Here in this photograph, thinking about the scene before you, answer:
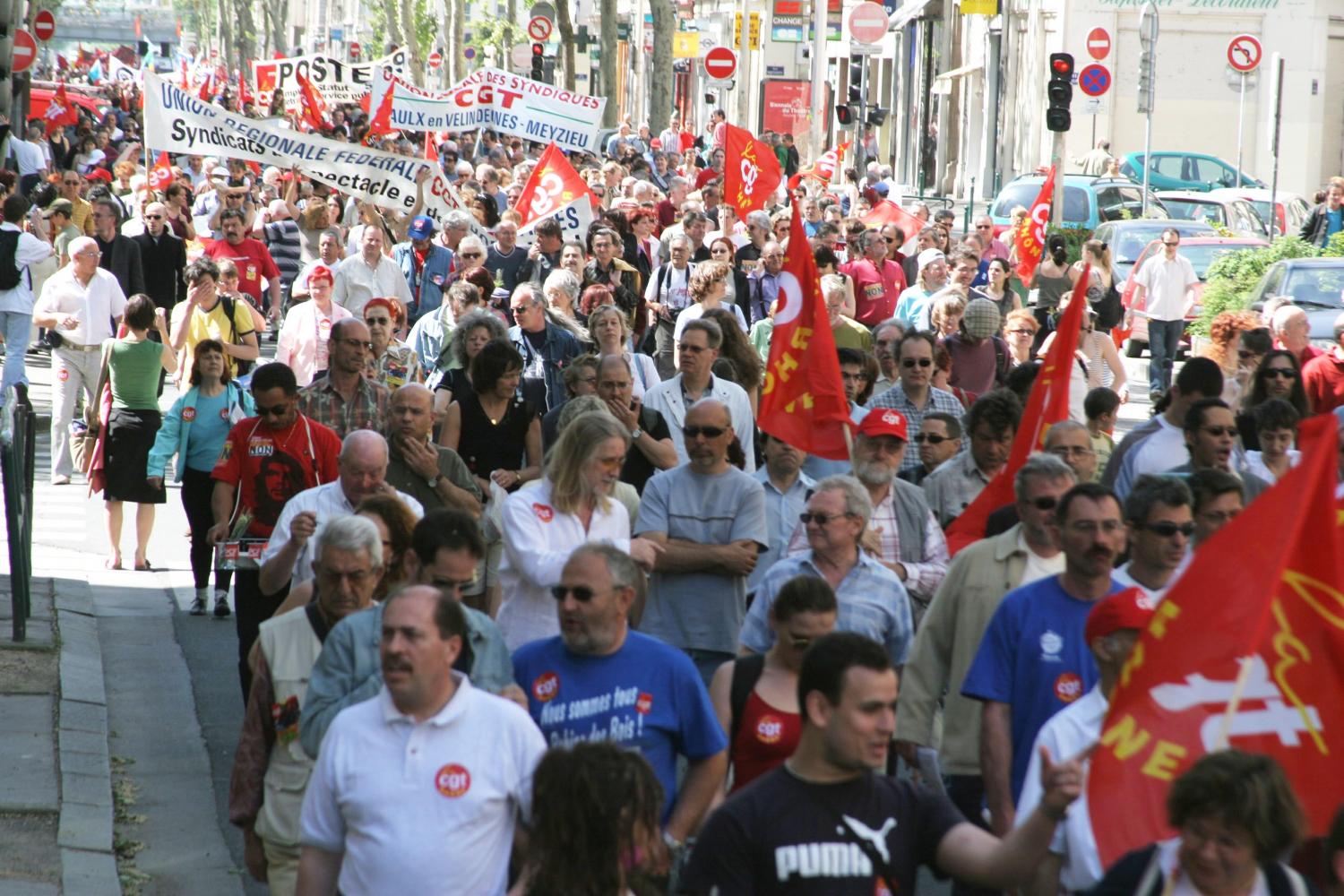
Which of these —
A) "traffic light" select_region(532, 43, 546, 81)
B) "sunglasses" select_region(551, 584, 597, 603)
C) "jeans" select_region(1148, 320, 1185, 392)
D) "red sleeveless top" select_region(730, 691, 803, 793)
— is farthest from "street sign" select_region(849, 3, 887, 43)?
"sunglasses" select_region(551, 584, 597, 603)

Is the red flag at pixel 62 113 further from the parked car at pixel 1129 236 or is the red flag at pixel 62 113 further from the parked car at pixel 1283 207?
the parked car at pixel 1129 236

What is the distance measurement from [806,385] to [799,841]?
193 inches

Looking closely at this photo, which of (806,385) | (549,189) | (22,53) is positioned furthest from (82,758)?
(22,53)

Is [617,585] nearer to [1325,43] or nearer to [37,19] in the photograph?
[37,19]

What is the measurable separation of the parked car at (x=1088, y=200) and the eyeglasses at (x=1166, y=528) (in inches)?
1019

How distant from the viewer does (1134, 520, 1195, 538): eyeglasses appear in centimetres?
603

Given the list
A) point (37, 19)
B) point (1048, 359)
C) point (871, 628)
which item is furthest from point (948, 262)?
point (37, 19)

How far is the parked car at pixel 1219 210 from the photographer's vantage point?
31875 mm

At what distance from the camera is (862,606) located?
21.4ft

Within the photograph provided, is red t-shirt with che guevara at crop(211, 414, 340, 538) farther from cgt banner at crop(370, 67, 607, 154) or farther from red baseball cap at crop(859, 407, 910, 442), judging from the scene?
cgt banner at crop(370, 67, 607, 154)

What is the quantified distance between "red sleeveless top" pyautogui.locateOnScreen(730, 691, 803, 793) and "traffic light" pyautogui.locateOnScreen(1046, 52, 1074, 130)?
18.4 m

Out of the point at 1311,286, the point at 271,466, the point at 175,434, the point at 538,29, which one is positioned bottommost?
the point at 175,434

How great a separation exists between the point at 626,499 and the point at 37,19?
99.4ft

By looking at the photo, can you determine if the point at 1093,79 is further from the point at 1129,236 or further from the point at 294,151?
the point at 294,151
